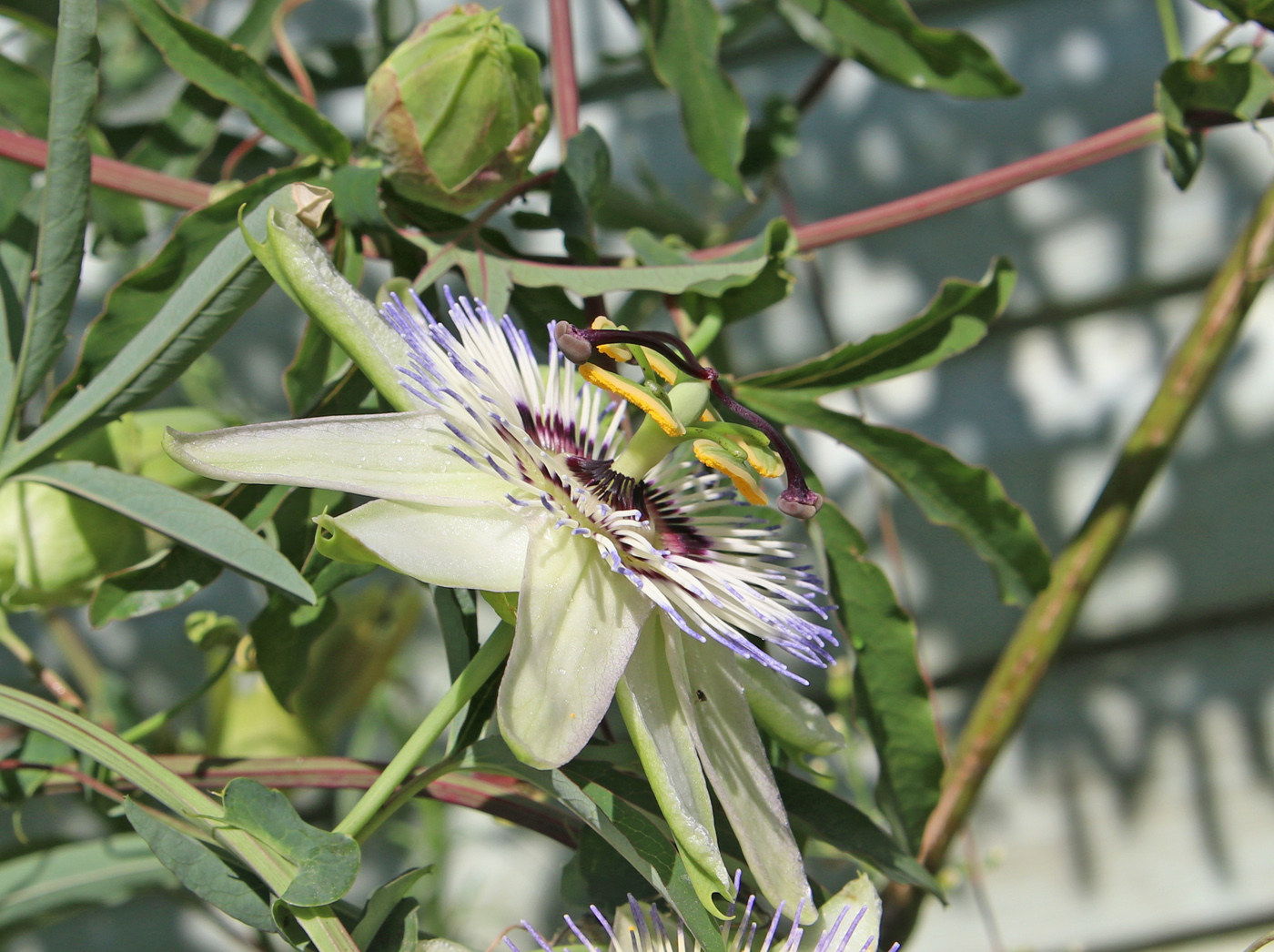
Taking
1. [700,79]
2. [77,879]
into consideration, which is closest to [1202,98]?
[700,79]

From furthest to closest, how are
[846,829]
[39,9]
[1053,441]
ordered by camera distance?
1. [1053,441]
2. [39,9]
3. [846,829]

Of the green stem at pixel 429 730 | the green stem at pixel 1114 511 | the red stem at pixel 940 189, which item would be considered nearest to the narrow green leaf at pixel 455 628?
the green stem at pixel 429 730

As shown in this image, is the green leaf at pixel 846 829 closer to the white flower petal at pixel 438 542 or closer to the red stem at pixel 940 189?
the white flower petal at pixel 438 542

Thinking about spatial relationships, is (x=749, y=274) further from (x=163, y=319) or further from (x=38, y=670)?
(x=38, y=670)

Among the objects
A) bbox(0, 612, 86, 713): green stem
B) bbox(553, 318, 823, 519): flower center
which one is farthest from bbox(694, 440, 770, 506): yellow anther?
bbox(0, 612, 86, 713): green stem

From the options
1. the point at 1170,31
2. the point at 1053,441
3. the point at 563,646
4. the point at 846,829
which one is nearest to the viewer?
the point at 563,646

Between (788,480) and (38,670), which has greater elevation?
(788,480)
